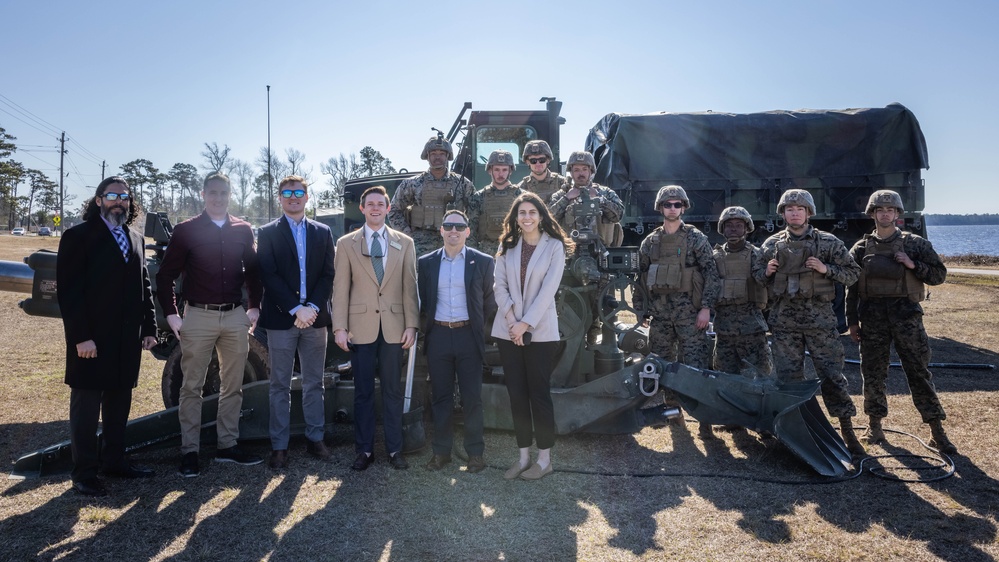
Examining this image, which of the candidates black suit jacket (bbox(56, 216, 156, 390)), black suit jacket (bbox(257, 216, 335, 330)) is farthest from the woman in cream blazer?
black suit jacket (bbox(56, 216, 156, 390))

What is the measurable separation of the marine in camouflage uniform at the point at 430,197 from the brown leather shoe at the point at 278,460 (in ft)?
7.94

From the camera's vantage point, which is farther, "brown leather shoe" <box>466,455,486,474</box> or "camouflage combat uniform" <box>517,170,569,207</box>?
"camouflage combat uniform" <box>517,170,569,207</box>

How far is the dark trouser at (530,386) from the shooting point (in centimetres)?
450

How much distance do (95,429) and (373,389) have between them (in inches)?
70.2

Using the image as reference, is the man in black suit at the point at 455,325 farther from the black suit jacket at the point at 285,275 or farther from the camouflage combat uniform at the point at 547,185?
the camouflage combat uniform at the point at 547,185

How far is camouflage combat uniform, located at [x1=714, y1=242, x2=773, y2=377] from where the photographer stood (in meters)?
5.81

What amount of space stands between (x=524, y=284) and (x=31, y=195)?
78.5m

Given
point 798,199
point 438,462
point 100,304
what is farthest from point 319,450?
point 798,199

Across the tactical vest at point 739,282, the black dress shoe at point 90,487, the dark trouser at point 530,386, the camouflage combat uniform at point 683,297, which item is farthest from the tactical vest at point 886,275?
the black dress shoe at point 90,487

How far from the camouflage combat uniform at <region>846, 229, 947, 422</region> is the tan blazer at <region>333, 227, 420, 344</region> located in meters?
3.58

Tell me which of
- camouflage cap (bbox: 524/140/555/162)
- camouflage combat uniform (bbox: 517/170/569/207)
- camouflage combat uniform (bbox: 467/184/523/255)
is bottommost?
camouflage combat uniform (bbox: 467/184/523/255)

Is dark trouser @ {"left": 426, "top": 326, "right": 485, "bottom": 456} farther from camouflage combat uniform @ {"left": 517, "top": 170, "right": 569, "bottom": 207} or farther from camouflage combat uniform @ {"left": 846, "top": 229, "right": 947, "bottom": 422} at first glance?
camouflage combat uniform @ {"left": 846, "top": 229, "right": 947, "bottom": 422}

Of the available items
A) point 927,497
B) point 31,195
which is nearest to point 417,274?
point 927,497

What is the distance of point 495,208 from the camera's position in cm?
646
